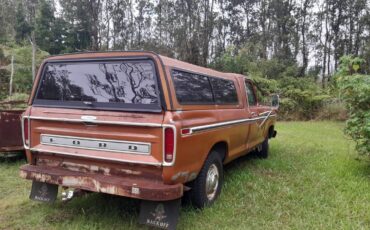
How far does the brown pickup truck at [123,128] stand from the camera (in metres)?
3.35

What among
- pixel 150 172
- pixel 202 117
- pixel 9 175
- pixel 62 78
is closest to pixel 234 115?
pixel 202 117

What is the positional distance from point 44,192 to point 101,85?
1.53 metres

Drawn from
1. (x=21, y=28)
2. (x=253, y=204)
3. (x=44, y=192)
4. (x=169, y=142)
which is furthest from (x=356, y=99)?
(x=21, y=28)

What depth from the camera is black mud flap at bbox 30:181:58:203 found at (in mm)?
3970

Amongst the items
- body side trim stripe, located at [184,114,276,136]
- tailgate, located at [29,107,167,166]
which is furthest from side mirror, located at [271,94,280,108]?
tailgate, located at [29,107,167,166]

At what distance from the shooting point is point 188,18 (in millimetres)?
31094

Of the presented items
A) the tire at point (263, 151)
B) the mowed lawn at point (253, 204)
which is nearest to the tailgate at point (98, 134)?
the mowed lawn at point (253, 204)

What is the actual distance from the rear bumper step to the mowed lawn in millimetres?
571

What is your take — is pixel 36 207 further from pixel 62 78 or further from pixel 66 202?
pixel 62 78

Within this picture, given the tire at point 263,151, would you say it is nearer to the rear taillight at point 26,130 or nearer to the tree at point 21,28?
the rear taillight at point 26,130

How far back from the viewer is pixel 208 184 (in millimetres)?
4320

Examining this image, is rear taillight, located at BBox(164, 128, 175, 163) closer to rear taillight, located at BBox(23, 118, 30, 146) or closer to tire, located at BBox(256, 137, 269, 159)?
rear taillight, located at BBox(23, 118, 30, 146)

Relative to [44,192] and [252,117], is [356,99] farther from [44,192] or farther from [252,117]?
[44,192]

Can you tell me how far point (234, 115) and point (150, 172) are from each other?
209 centimetres
